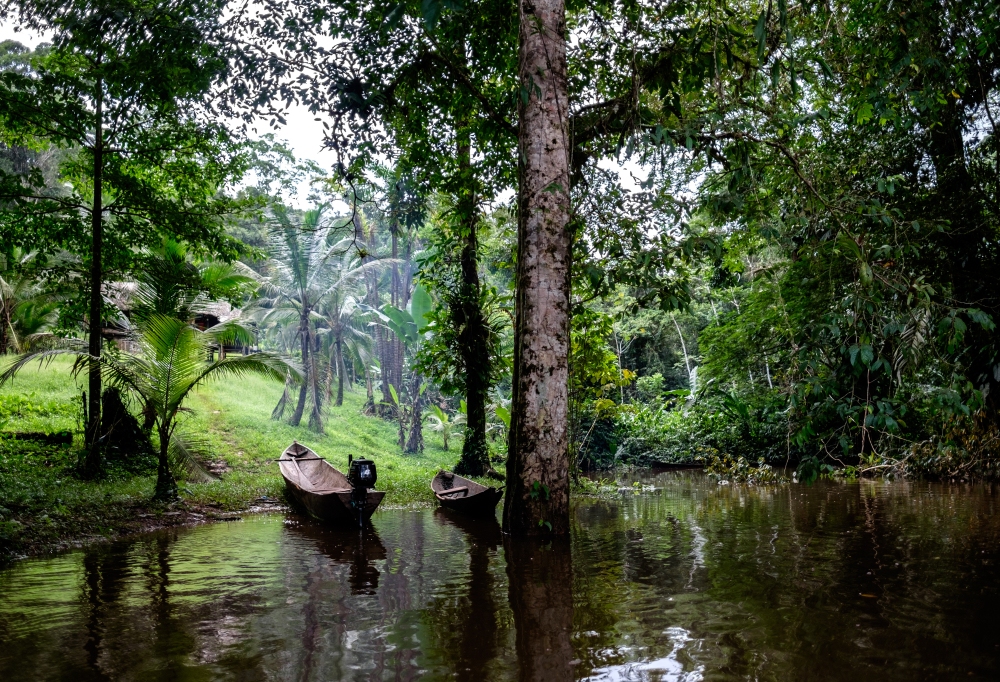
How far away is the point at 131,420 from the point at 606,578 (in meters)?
9.75

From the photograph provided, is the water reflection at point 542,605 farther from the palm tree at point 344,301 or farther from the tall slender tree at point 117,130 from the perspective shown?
the palm tree at point 344,301

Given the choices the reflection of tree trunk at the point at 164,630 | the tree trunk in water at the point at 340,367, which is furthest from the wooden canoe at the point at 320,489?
the tree trunk in water at the point at 340,367

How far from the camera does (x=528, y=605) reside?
4352 millimetres

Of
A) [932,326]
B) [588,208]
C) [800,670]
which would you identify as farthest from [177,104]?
[800,670]

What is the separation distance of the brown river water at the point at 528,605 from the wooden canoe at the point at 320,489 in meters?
0.53

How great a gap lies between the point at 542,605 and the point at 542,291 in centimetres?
346

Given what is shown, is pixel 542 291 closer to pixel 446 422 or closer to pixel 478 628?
pixel 478 628

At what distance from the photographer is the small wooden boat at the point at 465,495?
29.5 ft

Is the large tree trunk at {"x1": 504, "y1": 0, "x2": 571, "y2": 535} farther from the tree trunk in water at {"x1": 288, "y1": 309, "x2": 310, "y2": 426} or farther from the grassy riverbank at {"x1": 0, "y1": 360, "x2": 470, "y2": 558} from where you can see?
the tree trunk in water at {"x1": 288, "y1": 309, "x2": 310, "y2": 426}

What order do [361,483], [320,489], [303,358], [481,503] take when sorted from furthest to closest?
1. [303,358]
2. [320,489]
3. [481,503]
4. [361,483]

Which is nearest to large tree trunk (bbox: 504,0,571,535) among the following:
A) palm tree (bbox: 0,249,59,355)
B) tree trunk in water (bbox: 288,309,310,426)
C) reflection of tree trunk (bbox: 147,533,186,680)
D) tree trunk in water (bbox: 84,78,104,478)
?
reflection of tree trunk (bbox: 147,533,186,680)

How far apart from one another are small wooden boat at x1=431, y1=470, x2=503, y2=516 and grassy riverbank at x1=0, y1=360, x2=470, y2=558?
2.01 ft

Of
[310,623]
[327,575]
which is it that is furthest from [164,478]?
[310,623]

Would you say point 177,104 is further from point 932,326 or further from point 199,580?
point 932,326
